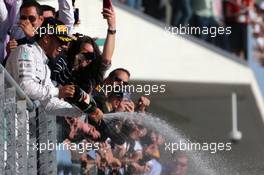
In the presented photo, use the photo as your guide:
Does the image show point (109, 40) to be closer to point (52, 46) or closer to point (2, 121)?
point (52, 46)

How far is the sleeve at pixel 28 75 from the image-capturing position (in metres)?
5.54

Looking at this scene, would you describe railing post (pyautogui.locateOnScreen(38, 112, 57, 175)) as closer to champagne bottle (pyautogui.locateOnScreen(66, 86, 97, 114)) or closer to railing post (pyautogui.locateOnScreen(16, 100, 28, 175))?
champagne bottle (pyautogui.locateOnScreen(66, 86, 97, 114))

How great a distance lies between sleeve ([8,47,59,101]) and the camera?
18.2ft

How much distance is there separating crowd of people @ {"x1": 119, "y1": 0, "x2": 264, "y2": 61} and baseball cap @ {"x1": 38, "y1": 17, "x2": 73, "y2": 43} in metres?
4.64

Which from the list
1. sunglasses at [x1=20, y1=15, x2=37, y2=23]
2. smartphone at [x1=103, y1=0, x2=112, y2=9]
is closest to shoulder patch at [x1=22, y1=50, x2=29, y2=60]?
sunglasses at [x1=20, y1=15, x2=37, y2=23]

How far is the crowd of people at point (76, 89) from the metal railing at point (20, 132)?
0.24ft

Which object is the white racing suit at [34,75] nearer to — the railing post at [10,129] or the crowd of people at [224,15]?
the railing post at [10,129]

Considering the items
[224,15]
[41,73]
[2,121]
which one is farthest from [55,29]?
[224,15]

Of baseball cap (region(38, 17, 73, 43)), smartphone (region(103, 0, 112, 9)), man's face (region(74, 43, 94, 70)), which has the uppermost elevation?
smartphone (region(103, 0, 112, 9))

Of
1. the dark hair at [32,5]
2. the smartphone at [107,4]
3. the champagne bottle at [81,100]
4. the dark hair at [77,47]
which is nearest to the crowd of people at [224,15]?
the smartphone at [107,4]

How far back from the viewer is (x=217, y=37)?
40.8 ft

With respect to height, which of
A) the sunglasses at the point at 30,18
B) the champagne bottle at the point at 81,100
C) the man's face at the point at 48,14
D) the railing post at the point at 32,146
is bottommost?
the railing post at the point at 32,146

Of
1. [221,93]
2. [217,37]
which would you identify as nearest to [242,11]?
[217,37]

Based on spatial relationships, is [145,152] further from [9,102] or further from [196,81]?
[196,81]
